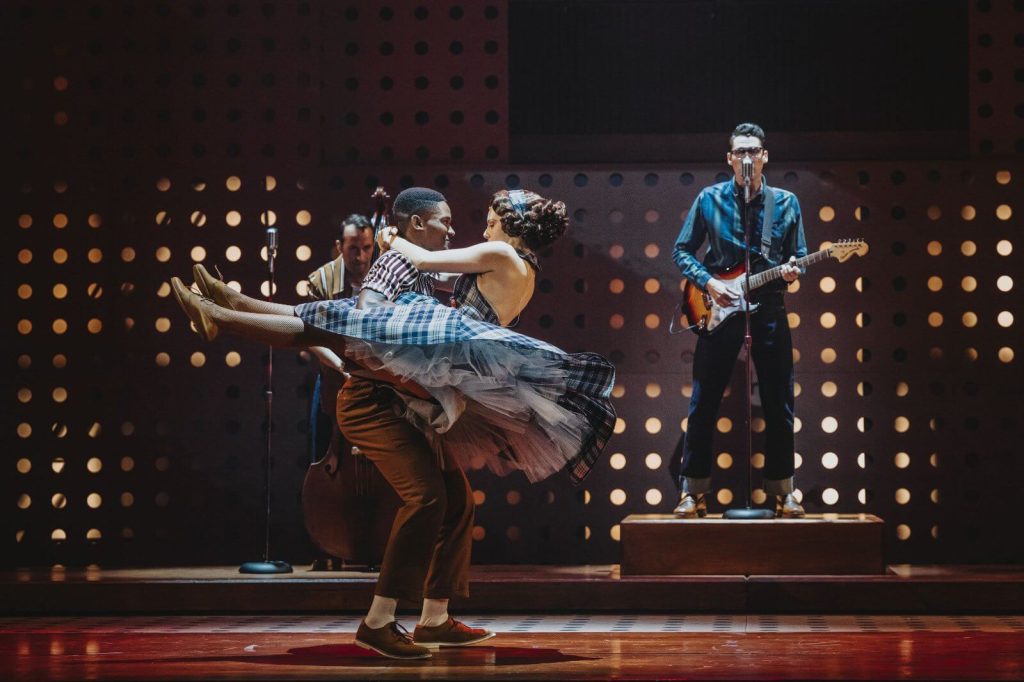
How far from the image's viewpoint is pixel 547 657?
3.88 meters

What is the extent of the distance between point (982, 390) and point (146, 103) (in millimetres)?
4609

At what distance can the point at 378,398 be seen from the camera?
3996 mm

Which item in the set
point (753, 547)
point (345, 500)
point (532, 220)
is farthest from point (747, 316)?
point (345, 500)

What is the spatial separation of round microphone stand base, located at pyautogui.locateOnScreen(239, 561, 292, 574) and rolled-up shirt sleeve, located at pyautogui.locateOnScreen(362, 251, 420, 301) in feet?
7.79

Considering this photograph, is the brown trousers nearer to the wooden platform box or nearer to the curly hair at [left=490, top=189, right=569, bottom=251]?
the curly hair at [left=490, top=189, right=569, bottom=251]

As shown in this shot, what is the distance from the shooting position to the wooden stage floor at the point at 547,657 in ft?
11.3

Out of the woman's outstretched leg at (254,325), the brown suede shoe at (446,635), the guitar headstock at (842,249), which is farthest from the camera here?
the guitar headstock at (842,249)

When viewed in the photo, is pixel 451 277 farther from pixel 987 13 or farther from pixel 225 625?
pixel 987 13

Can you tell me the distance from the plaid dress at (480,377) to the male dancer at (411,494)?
0.06 meters

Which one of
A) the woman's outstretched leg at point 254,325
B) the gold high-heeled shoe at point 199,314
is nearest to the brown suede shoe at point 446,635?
the woman's outstretched leg at point 254,325

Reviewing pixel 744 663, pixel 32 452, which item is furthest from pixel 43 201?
pixel 744 663

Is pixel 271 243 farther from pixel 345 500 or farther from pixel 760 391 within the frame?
pixel 760 391

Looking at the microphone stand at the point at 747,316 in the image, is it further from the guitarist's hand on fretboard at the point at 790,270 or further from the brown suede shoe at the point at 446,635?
the brown suede shoe at the point at 446,635

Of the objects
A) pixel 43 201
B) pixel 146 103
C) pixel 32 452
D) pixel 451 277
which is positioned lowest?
pixel 32 452
